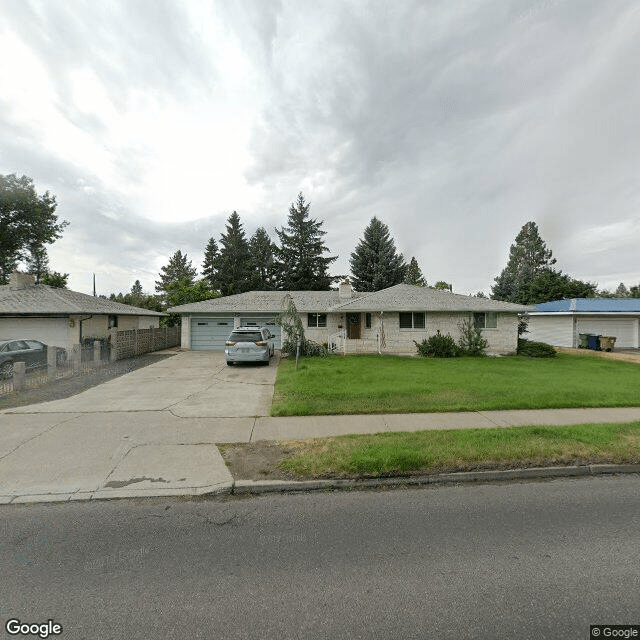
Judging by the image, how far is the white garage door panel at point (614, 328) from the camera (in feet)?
77.7

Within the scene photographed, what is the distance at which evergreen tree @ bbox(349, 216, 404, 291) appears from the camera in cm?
4128

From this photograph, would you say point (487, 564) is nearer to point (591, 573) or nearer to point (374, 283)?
point (591, 573)

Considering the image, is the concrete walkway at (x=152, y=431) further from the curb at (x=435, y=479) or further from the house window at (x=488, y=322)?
the house window at (x=488, y=322)

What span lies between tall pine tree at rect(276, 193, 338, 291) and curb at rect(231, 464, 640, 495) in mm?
40623

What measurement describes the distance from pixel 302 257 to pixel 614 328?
108 feet

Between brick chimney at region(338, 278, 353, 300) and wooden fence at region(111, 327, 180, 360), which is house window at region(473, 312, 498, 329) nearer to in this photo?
brick chimney at region(338, 278, 353, 300)

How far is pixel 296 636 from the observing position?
7.54 feet

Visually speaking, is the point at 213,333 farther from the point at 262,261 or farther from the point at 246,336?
the point at 262,261

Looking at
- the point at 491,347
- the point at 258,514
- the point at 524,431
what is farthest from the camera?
the point at 491,347

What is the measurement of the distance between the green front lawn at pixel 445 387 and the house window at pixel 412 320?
4397 millimetres

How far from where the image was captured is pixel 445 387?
981cm

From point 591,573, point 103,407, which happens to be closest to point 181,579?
point 591,573

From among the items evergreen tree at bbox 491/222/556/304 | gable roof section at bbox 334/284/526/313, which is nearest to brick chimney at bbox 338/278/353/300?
gable roof section at bbox 334/284/526/313

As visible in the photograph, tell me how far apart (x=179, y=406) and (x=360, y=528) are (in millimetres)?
6102
